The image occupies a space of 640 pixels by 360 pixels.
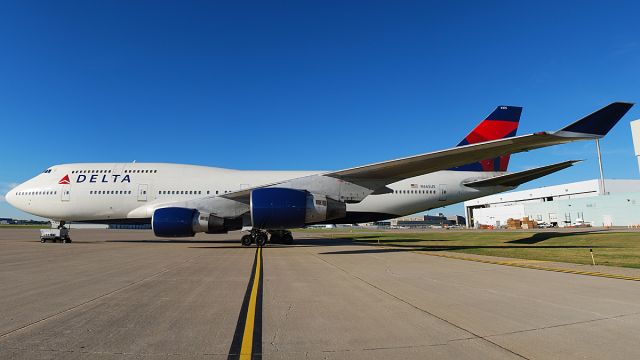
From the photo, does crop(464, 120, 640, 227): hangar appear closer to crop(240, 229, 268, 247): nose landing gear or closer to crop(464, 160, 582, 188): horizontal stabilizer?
crop(464, 160, 582, 188): horizontal stabilizer

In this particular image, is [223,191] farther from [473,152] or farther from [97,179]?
[473,152]

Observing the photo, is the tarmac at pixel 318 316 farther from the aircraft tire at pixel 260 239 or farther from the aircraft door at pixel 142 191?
the aircraft door at pixel 142 191

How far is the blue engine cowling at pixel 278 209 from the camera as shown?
14523 millimetres

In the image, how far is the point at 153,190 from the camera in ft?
66.7

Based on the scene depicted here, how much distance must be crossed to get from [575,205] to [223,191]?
6496 cm

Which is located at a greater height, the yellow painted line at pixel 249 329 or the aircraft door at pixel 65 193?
the aircraft door at pixel 65 193

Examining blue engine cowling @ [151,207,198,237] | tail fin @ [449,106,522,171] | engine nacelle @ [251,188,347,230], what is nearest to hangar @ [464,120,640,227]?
tail fin @ [449,106,522,171]

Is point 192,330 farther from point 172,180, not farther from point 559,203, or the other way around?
point 559,203

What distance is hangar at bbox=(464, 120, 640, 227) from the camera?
175 ft

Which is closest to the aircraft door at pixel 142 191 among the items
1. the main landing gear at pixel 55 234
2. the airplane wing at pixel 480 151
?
the main landing gear at pixel 55 234

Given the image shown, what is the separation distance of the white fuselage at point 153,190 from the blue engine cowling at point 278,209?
6294mm

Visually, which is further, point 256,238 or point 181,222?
point 256,238

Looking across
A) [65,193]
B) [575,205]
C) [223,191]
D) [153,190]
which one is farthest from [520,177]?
[575,205]

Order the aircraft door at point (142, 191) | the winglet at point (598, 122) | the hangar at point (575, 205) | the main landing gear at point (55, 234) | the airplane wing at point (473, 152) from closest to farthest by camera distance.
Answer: the winglet at point (598, 122) → the airplane wing at point (473, 152) → the aircraft door at point (142, 191) → the main landing gear at point (55, 234) → the hangar at point (575, 205)
